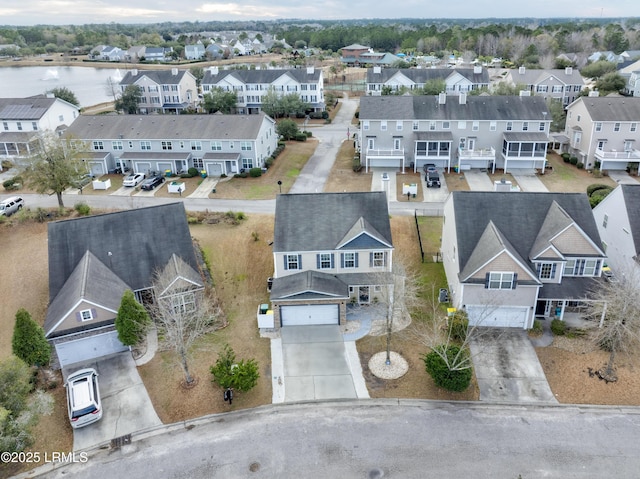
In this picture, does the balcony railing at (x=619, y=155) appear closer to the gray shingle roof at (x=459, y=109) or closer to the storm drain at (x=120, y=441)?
the gray shingle roof at (x=459, y=109)

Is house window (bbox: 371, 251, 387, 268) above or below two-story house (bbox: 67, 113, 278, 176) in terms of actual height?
below

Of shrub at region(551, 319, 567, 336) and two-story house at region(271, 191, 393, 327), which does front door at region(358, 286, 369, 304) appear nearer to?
two-story house at region(271, 191, 393, 327)

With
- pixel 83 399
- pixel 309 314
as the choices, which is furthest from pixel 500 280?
pixel 83 399

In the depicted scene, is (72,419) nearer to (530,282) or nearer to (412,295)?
(412,295)

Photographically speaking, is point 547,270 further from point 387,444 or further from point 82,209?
point 82,209

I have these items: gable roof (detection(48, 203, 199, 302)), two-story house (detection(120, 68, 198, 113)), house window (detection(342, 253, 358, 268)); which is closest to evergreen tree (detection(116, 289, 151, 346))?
gable roof (detection(48, 203, 199, 302))
